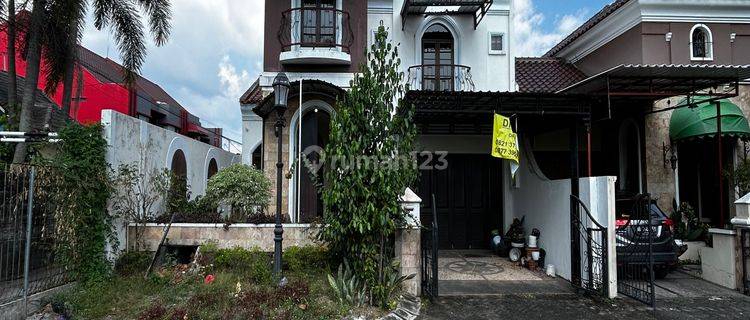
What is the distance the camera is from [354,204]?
5.57 metres

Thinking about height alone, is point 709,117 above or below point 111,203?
above

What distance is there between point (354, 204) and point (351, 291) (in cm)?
121

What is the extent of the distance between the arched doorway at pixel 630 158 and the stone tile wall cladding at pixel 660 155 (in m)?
0.24

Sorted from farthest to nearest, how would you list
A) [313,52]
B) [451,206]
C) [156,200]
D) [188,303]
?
[451,206] → [313,52] → [156,200] → [188,303]

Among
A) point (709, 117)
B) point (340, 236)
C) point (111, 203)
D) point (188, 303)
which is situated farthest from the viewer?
point (709, 117)

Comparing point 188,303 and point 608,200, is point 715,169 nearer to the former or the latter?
point 608,200

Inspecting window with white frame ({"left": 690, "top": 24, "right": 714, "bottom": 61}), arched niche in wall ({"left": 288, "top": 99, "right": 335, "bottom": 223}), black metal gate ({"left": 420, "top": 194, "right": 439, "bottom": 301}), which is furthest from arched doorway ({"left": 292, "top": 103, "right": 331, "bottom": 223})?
window with white frame ({"left": 690, "top": 24, "right": 714, "bottom": 61})

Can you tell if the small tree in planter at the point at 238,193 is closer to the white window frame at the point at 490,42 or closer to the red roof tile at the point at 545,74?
the white window frame at the point at 490,42

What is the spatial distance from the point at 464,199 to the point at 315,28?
227 inches

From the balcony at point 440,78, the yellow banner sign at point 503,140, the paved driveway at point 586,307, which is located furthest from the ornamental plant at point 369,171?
the balcony at point 440,78

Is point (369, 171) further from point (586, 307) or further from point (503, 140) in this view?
point (586, 307)

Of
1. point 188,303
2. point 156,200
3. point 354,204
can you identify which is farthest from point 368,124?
point 156,200

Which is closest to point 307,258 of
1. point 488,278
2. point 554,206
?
point 488,278

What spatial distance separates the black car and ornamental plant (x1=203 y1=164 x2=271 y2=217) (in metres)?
6.43
